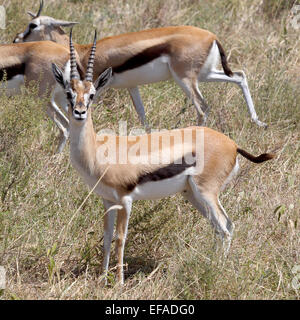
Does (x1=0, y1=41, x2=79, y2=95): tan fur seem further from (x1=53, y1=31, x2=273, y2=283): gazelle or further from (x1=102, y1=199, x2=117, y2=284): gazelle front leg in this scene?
(x1=102, y1=199, x2=117, y2=284): gazelle front leg

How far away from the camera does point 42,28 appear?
834cm

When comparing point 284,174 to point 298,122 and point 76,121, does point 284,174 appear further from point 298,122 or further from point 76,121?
point 76,121

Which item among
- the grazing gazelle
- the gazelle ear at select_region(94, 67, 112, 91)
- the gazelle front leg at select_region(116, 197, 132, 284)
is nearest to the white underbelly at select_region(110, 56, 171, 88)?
the grazing gazelle

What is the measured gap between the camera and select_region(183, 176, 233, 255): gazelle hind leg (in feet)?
16.1

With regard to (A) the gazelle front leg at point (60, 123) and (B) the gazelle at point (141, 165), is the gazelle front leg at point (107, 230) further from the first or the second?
(A) the gazelle front leg at point (60, 123)

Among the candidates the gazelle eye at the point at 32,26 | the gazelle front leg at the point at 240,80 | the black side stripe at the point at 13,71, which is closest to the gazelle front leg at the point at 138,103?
the gazelle front leg at the point at 240,80

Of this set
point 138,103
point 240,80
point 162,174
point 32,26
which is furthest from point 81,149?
point 32,26

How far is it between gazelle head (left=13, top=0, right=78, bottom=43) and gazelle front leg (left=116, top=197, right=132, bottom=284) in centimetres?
394

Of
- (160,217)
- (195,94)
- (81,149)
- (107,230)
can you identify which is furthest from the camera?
(195,94)

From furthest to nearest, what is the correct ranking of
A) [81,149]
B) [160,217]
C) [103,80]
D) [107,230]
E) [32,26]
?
[32,26] < [160,217] < [103,80] < [107,230] < [81,149]

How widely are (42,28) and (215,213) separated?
4.14 metres

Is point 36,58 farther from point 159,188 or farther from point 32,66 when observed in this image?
point 159,188

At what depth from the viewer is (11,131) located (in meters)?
5.65
